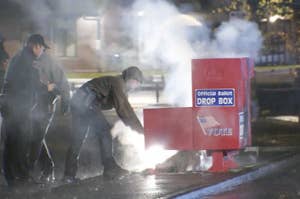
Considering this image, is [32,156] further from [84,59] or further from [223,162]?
[84,59]

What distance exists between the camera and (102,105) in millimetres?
8570

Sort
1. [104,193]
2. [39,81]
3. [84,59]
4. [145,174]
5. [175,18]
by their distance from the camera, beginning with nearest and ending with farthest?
[104,193] < [39,81] < [145,174] < [175,18] < [84,59]

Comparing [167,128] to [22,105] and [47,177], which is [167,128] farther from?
[22,105]

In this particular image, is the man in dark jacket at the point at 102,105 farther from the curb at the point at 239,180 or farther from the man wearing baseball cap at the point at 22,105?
the curb at the point at 239,180

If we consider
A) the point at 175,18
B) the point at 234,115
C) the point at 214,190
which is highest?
the point at 175,18

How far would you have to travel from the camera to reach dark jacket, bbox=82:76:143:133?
8391 millimetres

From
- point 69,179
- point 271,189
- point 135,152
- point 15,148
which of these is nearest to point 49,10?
point 135,152

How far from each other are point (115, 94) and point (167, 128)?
1015 millimetres

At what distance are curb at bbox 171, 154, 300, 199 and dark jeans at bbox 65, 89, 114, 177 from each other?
134 cm

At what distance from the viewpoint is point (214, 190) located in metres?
8.02

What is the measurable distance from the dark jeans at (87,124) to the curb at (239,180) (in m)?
1.34

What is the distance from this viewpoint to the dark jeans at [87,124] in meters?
8.40

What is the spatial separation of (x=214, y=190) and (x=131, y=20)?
6.31 m

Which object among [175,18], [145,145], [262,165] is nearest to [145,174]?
[145,145]
